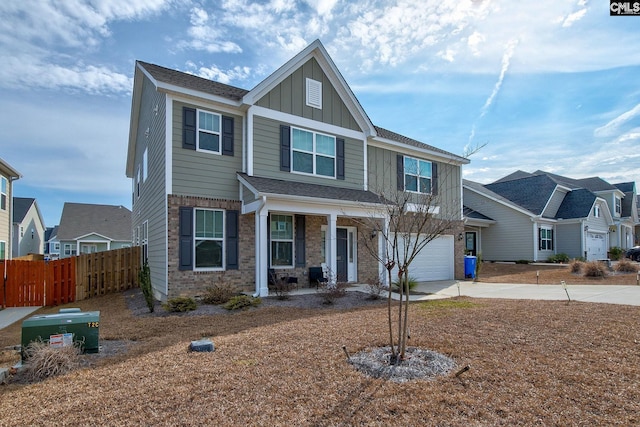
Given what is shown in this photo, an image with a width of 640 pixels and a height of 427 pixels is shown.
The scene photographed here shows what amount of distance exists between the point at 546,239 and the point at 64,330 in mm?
28038

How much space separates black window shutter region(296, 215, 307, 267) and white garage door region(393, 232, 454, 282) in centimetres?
491

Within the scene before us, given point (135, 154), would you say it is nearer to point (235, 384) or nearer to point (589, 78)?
point (235, 384)

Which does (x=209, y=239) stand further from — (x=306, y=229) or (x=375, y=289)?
(x=375, y=289)

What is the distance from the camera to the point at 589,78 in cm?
1129

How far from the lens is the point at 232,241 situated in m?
11.3

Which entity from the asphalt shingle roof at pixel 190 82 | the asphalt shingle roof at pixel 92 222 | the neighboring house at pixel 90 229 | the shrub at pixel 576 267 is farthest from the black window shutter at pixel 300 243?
the asphalt shingle roof at pixel 92 222

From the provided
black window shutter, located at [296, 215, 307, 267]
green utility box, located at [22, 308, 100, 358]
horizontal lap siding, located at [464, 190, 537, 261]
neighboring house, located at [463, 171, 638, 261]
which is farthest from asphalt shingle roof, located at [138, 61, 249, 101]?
horizontal lap siding, located at [464, 190, 537, 261]

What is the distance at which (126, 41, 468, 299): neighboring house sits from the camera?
10.6m

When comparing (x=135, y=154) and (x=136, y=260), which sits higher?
(x=135, y=154)

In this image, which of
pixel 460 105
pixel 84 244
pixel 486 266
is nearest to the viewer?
pixel 460 105

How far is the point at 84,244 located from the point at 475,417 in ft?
137

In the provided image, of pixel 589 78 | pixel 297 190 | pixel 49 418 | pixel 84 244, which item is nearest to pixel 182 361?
pixel 49 418

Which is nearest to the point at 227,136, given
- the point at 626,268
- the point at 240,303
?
the point at 240,303

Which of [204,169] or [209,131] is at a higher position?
[209,131]
